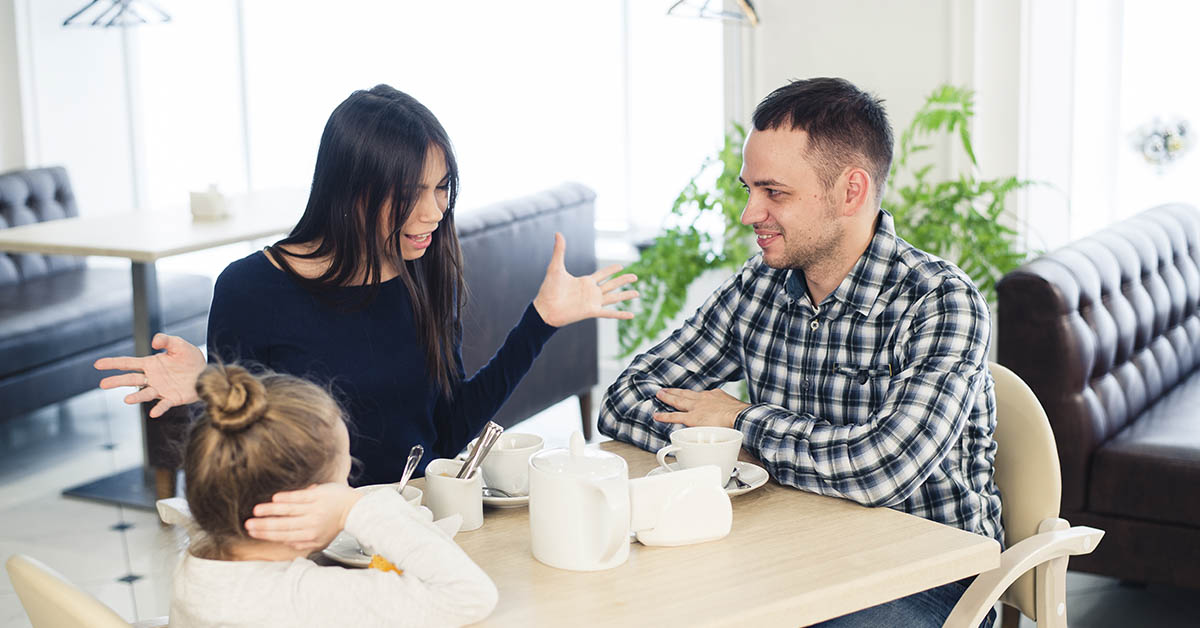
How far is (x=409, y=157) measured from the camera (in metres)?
1.79

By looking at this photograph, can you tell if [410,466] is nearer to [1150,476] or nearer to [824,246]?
[824,246]

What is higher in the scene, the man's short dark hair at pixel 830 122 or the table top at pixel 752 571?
the man's short dark hair at pixel 830 122

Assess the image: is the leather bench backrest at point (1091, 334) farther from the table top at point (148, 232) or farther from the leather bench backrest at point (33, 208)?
the leather bench backrest at point (33, 208)

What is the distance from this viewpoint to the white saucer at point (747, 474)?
61.3 inches

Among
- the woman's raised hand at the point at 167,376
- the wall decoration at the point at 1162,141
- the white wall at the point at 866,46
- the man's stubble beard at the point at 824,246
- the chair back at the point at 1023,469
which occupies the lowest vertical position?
the chair back at the point at 1023,469

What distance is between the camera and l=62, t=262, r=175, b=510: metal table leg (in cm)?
348

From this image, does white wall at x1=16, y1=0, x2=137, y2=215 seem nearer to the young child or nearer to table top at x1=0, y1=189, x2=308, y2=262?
table top at x1=0, y1=189, x2=308, y2=262

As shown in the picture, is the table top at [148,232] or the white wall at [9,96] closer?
the table top at [148,232]

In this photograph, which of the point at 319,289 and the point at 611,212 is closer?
the point at 319,289

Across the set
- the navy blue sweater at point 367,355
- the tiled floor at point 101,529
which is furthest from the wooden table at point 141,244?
the navy blue sweater at point 367,355

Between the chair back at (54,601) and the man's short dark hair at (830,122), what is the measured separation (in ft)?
3.73

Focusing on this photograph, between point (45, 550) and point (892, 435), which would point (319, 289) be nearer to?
point (892, 435)

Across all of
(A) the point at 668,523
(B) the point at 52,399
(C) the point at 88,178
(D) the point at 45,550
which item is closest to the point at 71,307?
(B) the point at 52,399

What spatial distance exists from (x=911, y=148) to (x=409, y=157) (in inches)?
92.5
